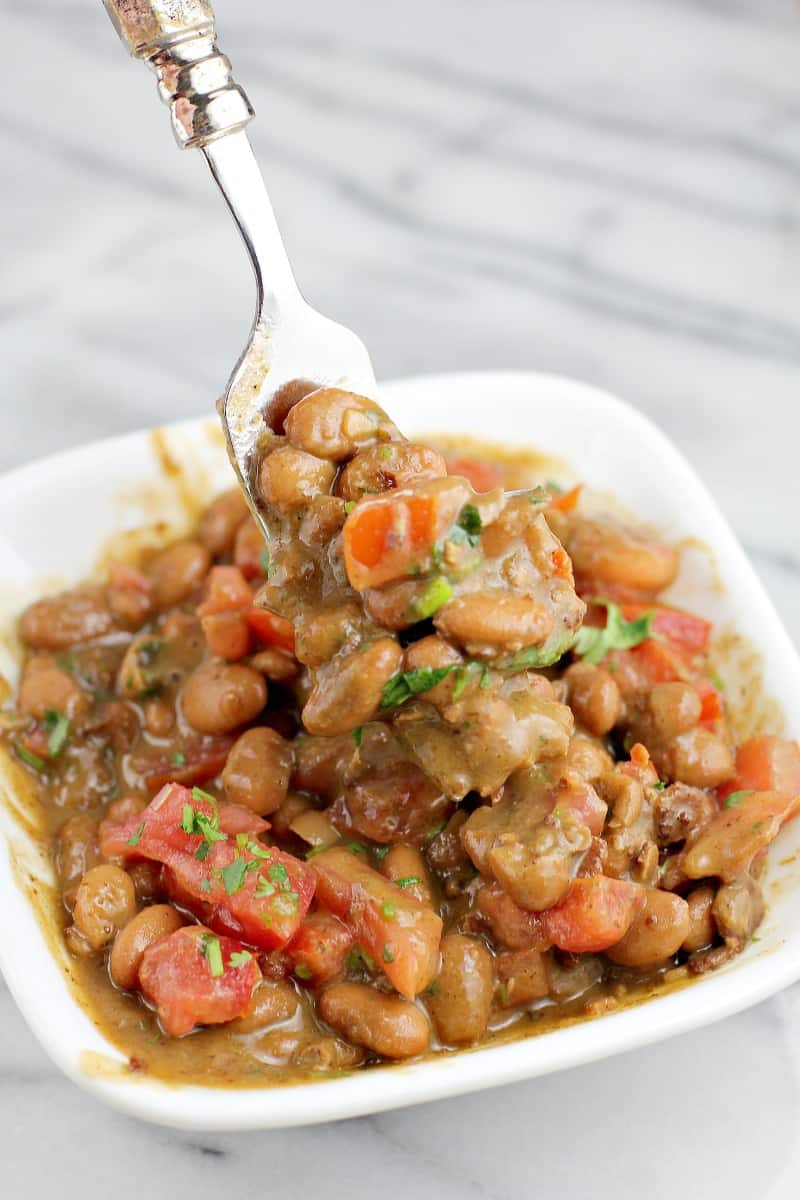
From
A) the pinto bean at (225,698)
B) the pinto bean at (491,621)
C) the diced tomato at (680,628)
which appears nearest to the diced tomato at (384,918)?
the pinto bean at (225,698)

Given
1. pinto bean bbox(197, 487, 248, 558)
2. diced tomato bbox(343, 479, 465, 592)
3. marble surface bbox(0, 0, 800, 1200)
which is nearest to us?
diced tomato bbox(343, 479, 465, 592)

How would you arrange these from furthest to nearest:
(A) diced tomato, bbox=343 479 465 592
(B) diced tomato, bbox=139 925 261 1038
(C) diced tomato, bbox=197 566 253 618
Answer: (C) diced tomato, bbox=197 566 253 618 → (B) diced tomato, bbox=139 925 261 1038 → (A) diced tomato, bbox=343 479 465 592

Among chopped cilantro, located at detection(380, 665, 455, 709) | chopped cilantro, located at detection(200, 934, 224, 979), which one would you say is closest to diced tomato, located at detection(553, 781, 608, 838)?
chopped cilantro, located at detection(380, 665, 455, 709)

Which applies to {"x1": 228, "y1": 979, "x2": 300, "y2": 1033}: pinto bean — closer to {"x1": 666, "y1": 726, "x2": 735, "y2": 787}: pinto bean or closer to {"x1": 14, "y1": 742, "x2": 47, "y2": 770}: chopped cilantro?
{"x1": 14, "y1": 742, "x2": 47, "y2": 770}: chopped cilantro

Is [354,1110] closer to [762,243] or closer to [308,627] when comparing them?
[308,627]

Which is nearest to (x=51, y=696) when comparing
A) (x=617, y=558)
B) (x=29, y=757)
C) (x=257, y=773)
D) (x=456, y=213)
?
(x=29, y=757)

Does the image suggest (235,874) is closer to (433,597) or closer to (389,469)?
(433,597)
